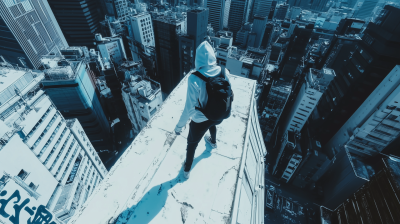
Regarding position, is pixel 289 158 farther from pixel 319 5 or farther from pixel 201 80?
pixel 319 5

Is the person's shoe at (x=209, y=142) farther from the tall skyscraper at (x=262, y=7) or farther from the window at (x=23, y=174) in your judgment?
the tall skyscraper at (x=262, y=7)

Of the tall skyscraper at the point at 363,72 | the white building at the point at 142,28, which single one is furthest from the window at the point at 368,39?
the white building at the point at 142,28

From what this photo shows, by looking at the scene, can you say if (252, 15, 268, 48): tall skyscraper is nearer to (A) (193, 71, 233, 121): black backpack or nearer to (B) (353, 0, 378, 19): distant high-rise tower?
(A) (193, 71, 233, 121): black backpack

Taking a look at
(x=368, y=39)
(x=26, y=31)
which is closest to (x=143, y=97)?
(x=368, y=39)

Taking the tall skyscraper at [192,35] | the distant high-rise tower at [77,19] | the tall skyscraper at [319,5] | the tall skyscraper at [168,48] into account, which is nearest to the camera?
the tall skyscraper at [192,35]

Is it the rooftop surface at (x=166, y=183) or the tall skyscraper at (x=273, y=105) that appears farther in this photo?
the tall skyscraper at (x=273, y=105)

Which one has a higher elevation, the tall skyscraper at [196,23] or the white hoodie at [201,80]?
the white hoodie at [201,80]
